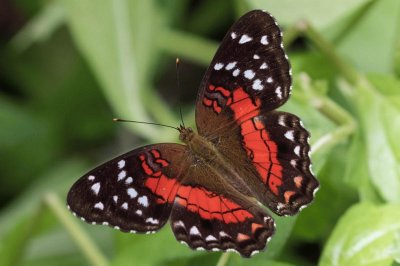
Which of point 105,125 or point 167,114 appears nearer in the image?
point 167,114

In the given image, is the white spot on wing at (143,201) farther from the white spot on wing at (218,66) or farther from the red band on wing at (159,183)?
the white spot on wing at (218,66)

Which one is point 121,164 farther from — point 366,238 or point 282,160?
point 366,238

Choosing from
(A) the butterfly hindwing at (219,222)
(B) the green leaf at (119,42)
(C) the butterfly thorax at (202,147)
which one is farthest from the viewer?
(B) the green leaf at (119,42)

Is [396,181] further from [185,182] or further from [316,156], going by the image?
[185,182]

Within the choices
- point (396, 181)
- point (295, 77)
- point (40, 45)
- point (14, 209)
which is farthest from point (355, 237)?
point (40, 45)

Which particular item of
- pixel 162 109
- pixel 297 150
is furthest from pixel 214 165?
pixel 162 109

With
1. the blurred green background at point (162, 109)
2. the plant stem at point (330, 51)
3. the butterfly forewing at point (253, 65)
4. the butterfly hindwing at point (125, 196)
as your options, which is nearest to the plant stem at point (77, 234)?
the blurred green background at point (162, 109)

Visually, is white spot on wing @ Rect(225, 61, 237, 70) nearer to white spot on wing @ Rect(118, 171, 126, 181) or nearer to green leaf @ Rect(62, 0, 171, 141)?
white spot on wing @ Rect(118, 171, 126, 181)
